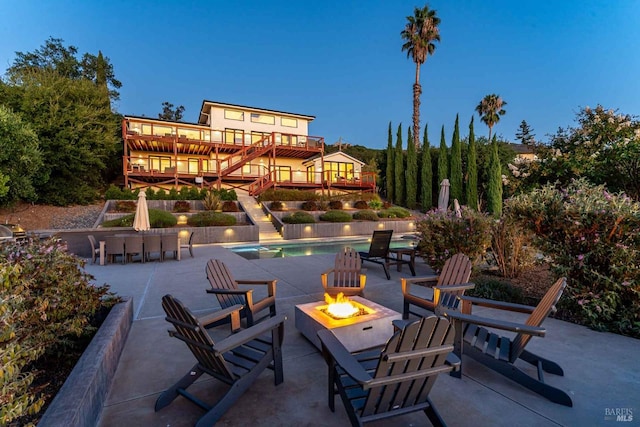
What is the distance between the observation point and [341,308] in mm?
3551

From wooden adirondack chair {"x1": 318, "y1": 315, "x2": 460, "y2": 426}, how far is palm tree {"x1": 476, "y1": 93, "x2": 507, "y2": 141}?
138 feet

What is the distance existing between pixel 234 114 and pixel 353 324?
27695 mm

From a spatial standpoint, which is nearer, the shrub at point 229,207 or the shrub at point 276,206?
the shrub at point 229,207

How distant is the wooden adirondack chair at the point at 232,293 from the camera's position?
12.8 ft

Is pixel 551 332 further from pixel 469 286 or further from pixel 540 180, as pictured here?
pixel 540 180

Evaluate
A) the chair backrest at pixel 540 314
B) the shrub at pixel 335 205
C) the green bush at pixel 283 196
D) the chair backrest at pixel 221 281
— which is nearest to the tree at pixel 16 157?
the green bush at pixel 283 196

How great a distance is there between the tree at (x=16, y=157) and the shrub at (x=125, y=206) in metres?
4.40

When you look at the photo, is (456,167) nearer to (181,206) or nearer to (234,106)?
(234,106)

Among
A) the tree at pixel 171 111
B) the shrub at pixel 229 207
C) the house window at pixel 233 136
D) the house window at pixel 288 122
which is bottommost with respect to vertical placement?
the shrub at pixel 229 207

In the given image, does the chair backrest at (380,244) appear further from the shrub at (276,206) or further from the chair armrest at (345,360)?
the shrub at (276,206)

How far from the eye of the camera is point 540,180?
929cm

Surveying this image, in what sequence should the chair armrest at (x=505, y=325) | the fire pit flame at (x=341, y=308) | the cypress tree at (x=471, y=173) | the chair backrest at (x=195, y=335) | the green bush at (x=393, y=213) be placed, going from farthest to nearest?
the cypress tree at (x=471, y=173), the green bush at (x=393, y=213), the fire pit flame at (x=341, y=308), the chair armrest at (x=505, y=325), the chair backrest at (x=195, y=335)

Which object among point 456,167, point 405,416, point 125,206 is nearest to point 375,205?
point 456,167

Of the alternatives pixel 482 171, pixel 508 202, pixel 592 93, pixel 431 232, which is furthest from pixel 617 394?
pixel 592 93
